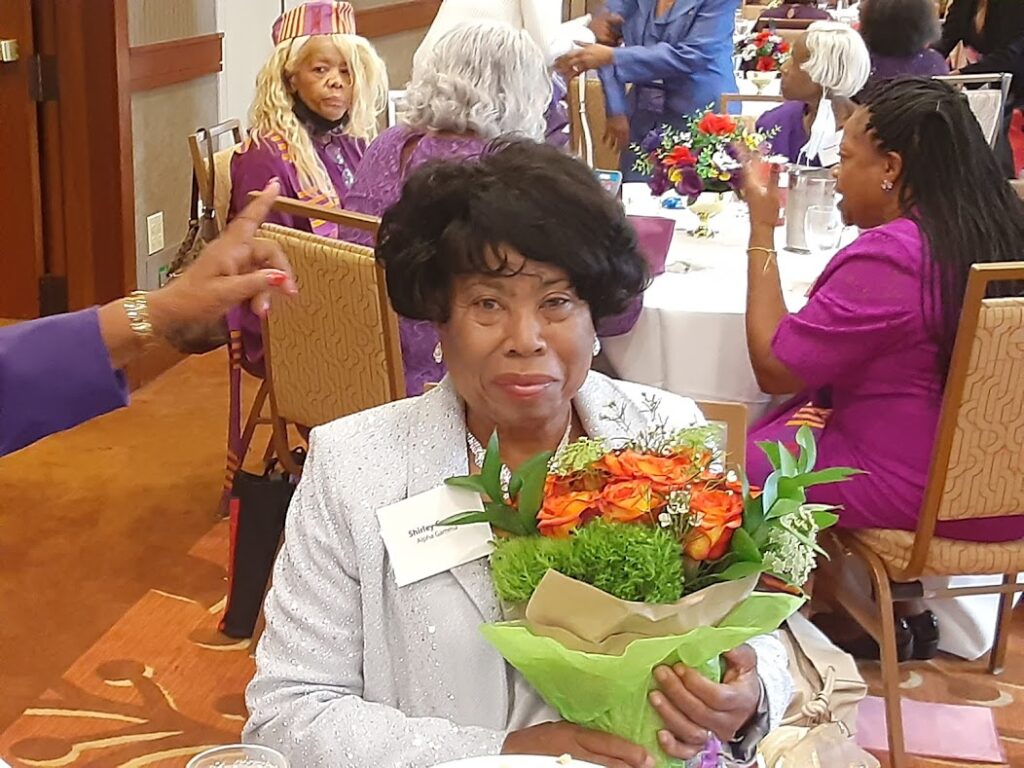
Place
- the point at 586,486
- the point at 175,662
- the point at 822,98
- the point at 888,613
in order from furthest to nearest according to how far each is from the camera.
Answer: the point at 822,98
the point at 175,662
the point at 888,613
the point at 586,486

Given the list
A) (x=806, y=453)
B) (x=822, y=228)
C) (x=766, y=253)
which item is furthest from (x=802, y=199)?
(x=806, y=453)

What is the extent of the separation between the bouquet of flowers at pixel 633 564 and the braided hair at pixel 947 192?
1.38 metres

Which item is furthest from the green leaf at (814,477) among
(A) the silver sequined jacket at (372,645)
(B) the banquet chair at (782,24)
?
(B) the banquet chair at (782,24)

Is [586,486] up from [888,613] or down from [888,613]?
up

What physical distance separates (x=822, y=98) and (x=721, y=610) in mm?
3344

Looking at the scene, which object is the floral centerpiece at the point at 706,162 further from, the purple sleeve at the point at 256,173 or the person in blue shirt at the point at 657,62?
the person in blue shirt at the point at 657,62

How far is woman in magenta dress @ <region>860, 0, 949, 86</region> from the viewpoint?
4844 mm

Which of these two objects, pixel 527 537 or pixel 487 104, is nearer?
pixel 527 537

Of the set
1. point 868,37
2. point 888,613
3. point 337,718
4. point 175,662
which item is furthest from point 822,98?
point 337,718

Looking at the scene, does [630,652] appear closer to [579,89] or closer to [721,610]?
[721,610]

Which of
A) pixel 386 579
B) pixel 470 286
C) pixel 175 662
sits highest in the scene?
pixel 470 286

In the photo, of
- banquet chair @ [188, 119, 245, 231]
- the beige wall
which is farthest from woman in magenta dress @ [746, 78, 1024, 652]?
the beige wall

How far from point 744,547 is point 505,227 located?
0.52 meters

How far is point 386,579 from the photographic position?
1543mm
